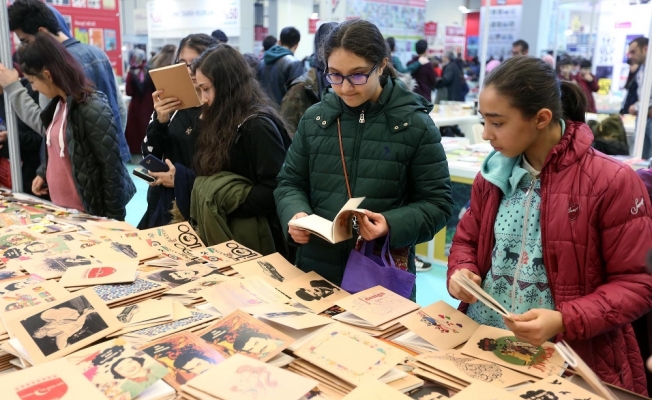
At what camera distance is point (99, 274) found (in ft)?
5.89

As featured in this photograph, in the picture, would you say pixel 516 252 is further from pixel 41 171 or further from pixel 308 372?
pixel 41 171

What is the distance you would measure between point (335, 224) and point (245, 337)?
415 millimetres

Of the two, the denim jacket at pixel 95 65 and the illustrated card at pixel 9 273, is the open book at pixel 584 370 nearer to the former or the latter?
the illustrated card at pixel 9 273

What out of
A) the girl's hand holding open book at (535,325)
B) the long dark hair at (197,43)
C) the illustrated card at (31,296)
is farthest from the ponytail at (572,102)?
the long dark hair at (197,43)

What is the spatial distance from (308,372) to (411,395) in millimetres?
218

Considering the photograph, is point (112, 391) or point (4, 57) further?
point (4, 57)

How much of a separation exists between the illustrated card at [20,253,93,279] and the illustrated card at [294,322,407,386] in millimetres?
893

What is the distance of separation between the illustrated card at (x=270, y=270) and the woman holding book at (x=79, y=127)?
113cm

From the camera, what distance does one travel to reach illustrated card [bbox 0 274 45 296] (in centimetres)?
169

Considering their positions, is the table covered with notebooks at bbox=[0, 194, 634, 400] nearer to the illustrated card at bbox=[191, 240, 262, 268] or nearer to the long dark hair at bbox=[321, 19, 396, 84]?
the illustrated card at bbox=[191, 240, 262, 268]

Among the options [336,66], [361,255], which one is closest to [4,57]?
[336,66]

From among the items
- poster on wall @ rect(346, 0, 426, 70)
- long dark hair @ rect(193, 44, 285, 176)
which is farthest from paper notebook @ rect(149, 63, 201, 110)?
poster on wall @ rect(346, 0, 426, 70)

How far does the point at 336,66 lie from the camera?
1.77m

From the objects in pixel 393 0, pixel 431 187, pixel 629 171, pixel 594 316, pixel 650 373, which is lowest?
pixel 650 373
